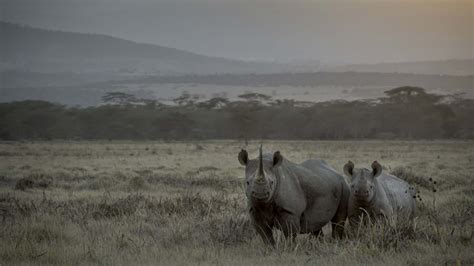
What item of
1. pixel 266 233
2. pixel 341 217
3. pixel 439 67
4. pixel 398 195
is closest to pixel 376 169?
pixel 341 217

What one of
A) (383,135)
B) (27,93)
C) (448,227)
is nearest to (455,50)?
(27,93)

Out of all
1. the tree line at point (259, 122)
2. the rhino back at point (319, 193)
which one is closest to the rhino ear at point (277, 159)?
the rhino back at point (319, 193)

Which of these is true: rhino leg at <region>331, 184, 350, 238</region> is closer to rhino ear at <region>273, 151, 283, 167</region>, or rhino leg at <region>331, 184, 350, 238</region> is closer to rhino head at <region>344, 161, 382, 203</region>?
rhino head at <region>344, 161, 382, 203</region>

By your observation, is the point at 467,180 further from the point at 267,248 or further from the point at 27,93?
the point at 27,93

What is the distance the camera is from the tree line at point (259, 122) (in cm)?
6731

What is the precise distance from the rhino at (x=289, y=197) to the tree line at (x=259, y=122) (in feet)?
185

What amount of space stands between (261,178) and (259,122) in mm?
62894

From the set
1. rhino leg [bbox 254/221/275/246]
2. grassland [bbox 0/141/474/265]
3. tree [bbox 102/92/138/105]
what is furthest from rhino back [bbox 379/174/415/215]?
tree [bbox 102/92/138/105]

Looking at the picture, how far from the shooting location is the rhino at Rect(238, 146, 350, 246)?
305 inches

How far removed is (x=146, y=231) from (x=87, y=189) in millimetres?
7516

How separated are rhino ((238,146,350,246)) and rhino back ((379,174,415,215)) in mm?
944

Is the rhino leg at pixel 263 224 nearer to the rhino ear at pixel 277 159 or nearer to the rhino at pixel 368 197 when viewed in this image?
the rhino ear at pixel 277 159

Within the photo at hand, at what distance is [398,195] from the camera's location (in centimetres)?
1016

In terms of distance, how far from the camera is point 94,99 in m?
137
